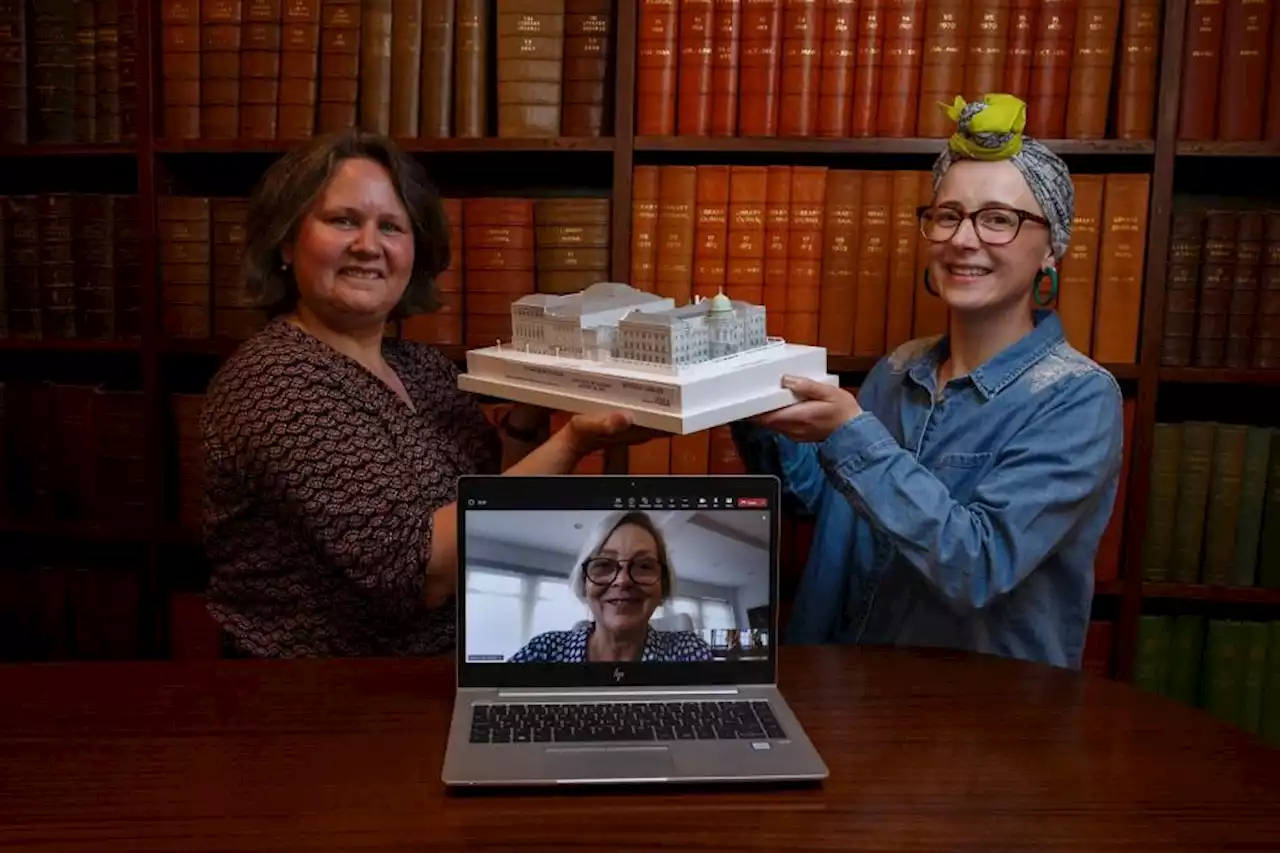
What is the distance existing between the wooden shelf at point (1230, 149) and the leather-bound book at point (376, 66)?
1279mm

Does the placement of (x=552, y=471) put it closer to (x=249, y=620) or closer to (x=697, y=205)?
(x=249, y=620)

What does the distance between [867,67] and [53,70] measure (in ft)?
4.66

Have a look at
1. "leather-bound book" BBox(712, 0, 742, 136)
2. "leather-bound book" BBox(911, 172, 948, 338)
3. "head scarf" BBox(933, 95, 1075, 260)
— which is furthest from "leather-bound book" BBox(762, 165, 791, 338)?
"head scarf" BBox(933, 95, 1075, 260)

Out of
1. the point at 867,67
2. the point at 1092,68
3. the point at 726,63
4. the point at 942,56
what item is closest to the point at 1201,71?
the point at 1092,68

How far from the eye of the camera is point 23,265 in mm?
2096

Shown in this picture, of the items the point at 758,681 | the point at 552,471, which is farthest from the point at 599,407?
the point at 758,681

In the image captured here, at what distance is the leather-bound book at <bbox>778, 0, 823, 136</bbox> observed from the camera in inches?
71.2

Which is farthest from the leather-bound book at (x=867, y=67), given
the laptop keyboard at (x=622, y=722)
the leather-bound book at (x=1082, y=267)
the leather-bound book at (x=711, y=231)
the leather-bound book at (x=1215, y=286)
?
the laptop keyboard at (x=622, y=722)

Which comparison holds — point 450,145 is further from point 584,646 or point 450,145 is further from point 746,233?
point 584,646

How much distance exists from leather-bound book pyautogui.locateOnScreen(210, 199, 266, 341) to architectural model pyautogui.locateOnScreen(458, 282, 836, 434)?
0.74m

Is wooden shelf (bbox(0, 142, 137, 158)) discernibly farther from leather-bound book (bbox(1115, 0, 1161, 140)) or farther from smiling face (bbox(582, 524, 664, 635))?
leather-bound book (bbox(1115, 0, 1161, 140))

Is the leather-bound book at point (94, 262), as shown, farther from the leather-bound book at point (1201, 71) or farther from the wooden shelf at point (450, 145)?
the leather-bound book at point (1201, 71)

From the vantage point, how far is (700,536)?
1097mm

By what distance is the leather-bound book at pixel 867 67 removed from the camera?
5.91 feet
